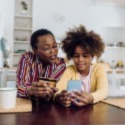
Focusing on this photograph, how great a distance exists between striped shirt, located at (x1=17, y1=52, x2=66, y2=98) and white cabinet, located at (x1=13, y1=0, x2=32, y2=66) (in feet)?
11.7

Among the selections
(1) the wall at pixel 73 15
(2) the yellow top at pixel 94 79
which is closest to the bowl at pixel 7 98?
(2) the yellow top at pixel 94 79

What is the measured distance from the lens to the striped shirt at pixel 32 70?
149 centimetres

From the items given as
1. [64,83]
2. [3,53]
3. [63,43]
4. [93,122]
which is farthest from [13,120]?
[3,53]

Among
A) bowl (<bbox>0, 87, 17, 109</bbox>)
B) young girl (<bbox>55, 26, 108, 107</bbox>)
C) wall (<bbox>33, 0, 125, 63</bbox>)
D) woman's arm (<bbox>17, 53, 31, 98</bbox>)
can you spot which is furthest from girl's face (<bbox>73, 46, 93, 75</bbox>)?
wall (<bbox>33, 0, 125, 63</bbox>)

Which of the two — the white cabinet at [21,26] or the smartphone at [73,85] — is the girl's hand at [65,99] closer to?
the smartphone at [73,85]

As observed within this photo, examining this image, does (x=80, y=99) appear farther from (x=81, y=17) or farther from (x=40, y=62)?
(x=81, y=17)

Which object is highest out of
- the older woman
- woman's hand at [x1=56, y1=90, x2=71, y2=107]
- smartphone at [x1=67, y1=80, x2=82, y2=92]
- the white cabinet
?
the white cabinet

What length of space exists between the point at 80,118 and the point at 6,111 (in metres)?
0.26

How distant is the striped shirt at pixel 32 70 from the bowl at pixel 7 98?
1.58ft

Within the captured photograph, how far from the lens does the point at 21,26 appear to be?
16.8ft

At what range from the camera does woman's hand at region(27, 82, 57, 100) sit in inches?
44.2

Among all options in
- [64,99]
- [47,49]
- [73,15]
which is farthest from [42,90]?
[73,15]

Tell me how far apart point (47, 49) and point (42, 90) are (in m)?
0.44

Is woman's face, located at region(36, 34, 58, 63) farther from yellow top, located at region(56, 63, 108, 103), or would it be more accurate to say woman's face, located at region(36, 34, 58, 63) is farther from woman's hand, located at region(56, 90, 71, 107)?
woman's hand, located at region(56, 90, 71, 107)
